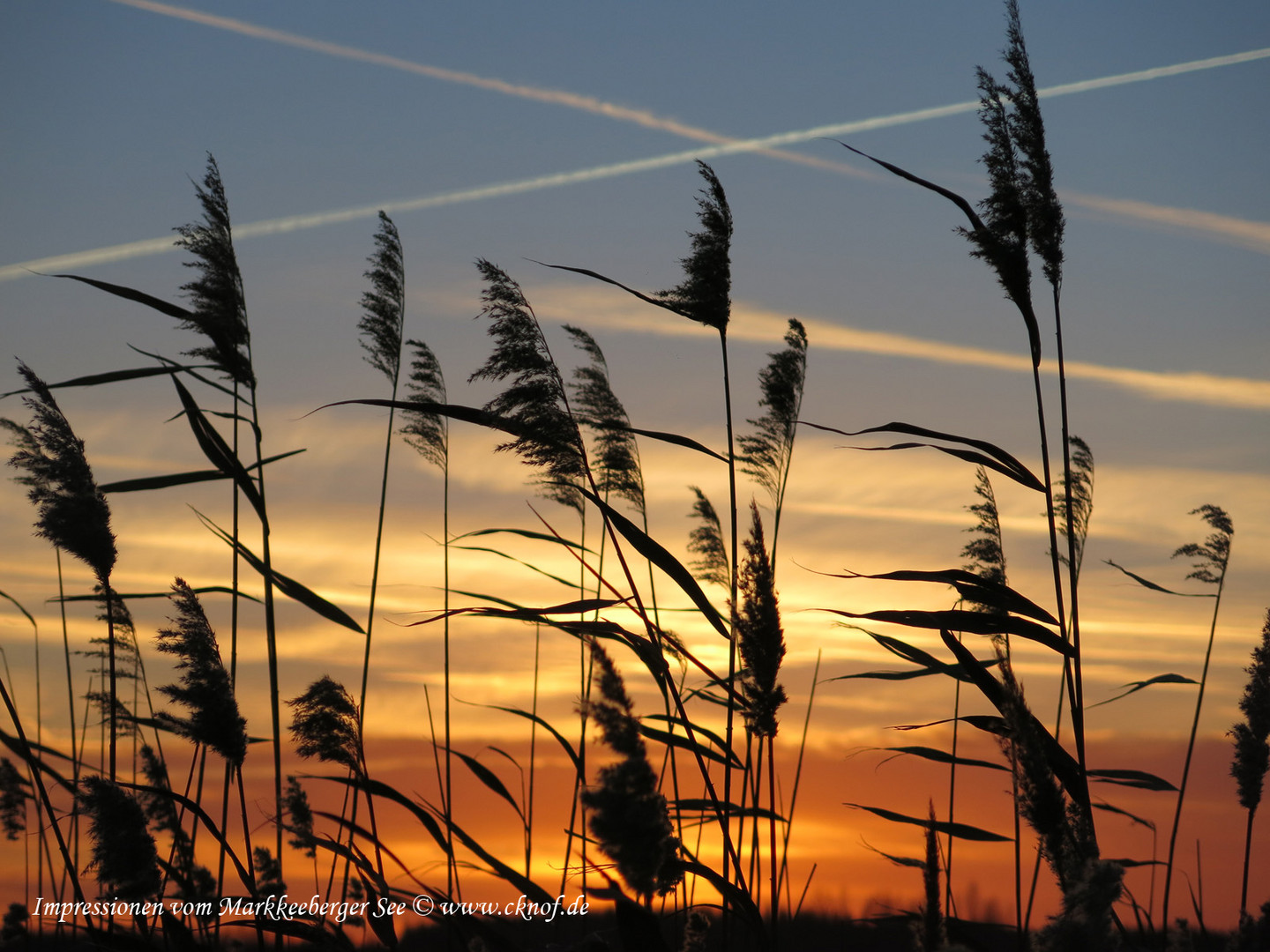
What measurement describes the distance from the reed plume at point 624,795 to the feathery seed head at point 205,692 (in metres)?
1.93

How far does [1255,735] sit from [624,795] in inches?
189

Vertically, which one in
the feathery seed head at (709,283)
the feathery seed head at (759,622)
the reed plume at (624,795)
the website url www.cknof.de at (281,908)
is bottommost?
the website url www.cknof.de at (281,908)

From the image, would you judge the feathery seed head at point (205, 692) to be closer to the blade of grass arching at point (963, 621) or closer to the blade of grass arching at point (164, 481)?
the blade of grass arching at point (164, 481)

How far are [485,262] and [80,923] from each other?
7.32ft

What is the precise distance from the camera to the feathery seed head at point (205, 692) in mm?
2844

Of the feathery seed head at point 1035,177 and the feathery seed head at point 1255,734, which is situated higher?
the feathery seed head at point 1035,177

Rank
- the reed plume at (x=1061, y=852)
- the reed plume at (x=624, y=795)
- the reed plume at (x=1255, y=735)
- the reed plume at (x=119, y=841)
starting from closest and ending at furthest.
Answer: the reed plume at (x=1061, y=852) < the reed plume at (x=624, y=795) < the reed plume at (x=119, y=841) < the reed plume at (x=1255, y=735)

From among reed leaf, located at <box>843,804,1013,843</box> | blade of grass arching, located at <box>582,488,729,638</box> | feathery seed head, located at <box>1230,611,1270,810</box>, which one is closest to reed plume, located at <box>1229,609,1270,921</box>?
feathery seed head, located at <box>1230,611,1270,810</box>

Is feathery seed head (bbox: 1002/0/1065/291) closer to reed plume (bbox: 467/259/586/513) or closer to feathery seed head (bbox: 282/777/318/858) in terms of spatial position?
reed plume (bbox: 467/259/586/513)

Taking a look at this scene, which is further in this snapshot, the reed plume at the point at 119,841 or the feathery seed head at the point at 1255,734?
the feathery seed head at the point at 1255,734

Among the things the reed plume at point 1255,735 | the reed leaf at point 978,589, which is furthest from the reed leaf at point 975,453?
the reed plume at point 1255,735

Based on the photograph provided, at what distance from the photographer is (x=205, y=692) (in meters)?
2.85

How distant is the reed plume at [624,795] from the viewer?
4.44ft

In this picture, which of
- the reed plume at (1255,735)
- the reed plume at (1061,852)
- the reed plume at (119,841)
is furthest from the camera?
the reed plume at (1255,735)
